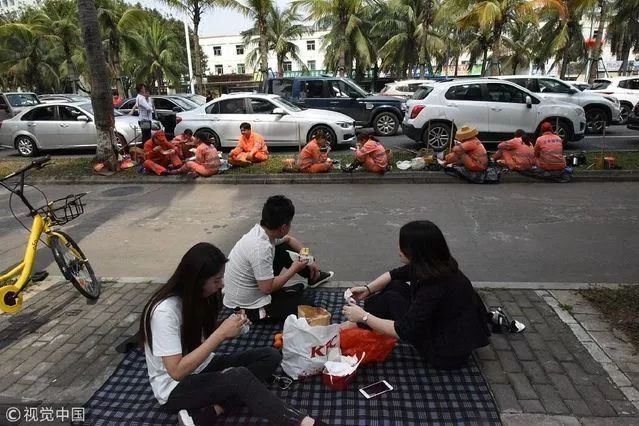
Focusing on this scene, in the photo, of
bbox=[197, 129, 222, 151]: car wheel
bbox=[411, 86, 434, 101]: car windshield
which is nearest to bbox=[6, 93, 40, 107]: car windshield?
bbox=[197, 129, 222, 151]: car wheel

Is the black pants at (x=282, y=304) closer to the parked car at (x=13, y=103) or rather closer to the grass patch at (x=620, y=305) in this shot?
the grass patch at (x=620, y=305)

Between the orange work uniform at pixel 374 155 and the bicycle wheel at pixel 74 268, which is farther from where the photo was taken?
the orange work uniform at pixel 374 155

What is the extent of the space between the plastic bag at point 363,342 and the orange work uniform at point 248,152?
24.5 ft

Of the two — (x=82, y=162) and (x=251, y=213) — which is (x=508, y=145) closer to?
(x=251, y=213)

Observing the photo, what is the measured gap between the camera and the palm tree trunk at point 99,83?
9297 mm

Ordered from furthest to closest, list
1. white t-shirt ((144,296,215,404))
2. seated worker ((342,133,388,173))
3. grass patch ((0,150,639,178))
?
grass patch ((0,150,639,178)) → seated worker ((342,133,388,173)) → white t-shirt ((144,296,215,404))

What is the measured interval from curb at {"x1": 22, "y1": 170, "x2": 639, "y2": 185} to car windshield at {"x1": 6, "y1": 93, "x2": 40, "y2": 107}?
897 cm

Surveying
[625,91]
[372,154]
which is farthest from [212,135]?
[625,91]

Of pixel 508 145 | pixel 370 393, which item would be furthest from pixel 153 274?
pixel 508 145

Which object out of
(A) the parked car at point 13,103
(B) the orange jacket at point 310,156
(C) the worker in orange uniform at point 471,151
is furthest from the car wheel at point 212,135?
(A) the parked car at point 13,103

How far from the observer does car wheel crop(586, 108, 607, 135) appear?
1272cm

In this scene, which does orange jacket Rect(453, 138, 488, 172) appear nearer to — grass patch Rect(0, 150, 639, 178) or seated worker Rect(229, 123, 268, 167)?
grass patch Rect(0, 150, 639, 178)

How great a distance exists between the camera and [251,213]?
7492 mm

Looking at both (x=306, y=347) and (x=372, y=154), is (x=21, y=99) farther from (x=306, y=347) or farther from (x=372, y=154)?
(x=306, y=347)
